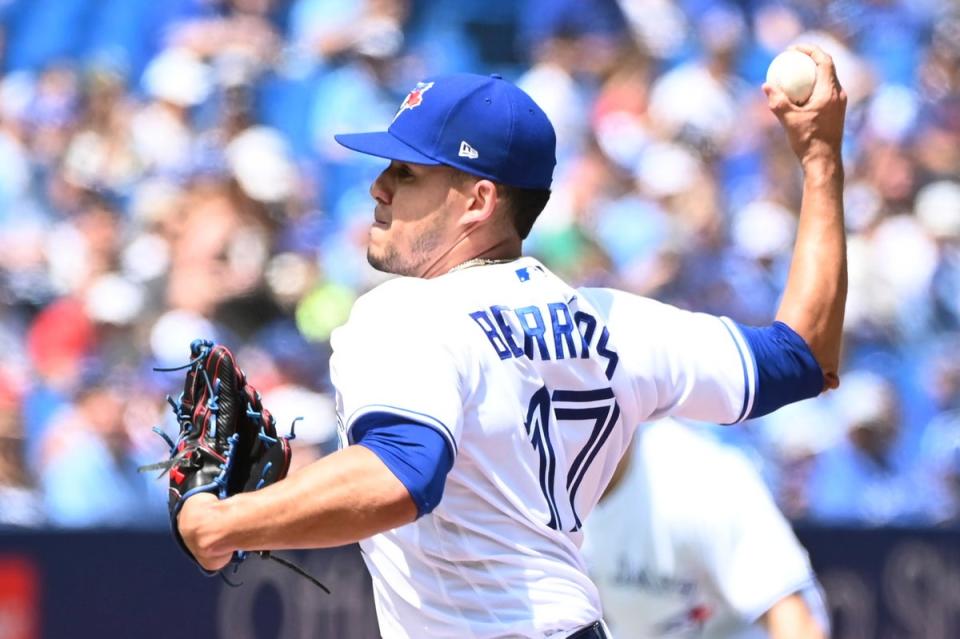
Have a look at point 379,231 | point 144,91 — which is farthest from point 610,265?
point 379,231

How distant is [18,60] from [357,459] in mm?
6674

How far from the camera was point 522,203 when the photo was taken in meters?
2.88

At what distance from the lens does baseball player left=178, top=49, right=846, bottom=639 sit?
235cm

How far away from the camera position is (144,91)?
8.27 meters

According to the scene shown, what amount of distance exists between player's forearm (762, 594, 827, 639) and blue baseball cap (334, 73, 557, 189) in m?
1.67

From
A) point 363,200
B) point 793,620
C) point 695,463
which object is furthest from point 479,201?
point 363,200

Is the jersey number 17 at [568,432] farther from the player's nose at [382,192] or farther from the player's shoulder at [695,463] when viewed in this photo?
the player's shoulder at [695,463]

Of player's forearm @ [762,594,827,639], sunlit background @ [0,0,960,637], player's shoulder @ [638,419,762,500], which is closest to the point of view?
player's forearm @ [762,594,827,639]

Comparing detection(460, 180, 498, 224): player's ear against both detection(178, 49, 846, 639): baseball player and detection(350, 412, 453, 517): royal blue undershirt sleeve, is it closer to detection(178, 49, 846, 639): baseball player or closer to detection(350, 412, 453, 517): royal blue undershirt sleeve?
detection(178, 49, 846, 639): baseball player

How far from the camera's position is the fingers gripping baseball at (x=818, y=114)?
3.15 m

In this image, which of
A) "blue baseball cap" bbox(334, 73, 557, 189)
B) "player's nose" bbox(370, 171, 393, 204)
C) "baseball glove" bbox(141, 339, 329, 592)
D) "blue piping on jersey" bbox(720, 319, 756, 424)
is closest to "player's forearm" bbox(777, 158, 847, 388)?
"blue piping on jersey" bbox(720, 319, 756, 424)

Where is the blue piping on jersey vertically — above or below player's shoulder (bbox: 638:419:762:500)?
above

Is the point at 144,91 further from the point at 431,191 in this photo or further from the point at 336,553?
the point at 431,191

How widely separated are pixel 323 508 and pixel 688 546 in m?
2.06
